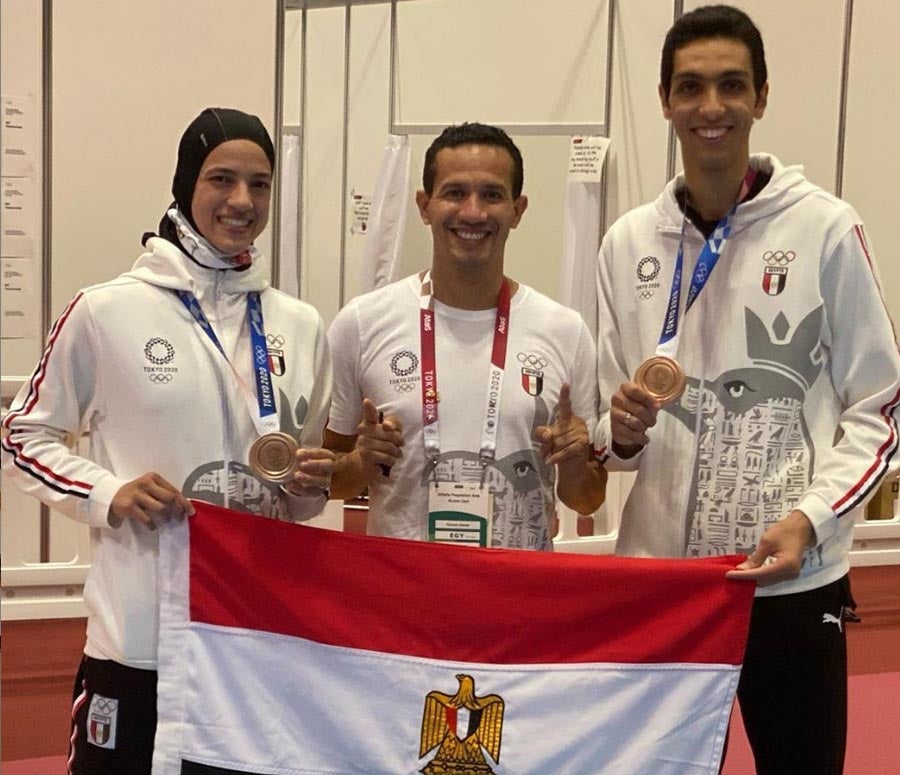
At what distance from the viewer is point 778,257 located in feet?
7.33

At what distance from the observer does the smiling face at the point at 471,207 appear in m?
2.31

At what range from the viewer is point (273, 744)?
221cm

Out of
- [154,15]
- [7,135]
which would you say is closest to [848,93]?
[154,15]

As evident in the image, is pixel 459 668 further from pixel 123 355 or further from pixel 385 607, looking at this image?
pixel 123 355

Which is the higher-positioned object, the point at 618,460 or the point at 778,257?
the point at 778,257

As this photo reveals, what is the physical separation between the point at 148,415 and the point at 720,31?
4.77 feet

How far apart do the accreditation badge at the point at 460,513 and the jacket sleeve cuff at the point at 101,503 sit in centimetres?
67

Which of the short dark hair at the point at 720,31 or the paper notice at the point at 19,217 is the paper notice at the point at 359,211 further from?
the short dark hair at the point at 720,31

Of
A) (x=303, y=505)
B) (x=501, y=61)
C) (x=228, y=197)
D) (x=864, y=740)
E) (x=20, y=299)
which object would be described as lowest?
(x=864, y=740)

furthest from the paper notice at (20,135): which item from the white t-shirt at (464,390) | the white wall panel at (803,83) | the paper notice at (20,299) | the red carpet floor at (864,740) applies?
Result: the white wall panel at (803,83)

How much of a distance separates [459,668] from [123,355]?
957mm

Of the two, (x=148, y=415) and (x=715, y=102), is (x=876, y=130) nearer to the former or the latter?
(x=715, y=102)

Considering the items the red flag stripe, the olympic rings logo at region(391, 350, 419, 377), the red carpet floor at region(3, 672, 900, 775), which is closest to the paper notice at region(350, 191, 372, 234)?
the red carpet floor at region(3, 672, 900, 775)

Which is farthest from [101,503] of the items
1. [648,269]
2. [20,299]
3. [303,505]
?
[20,299]
